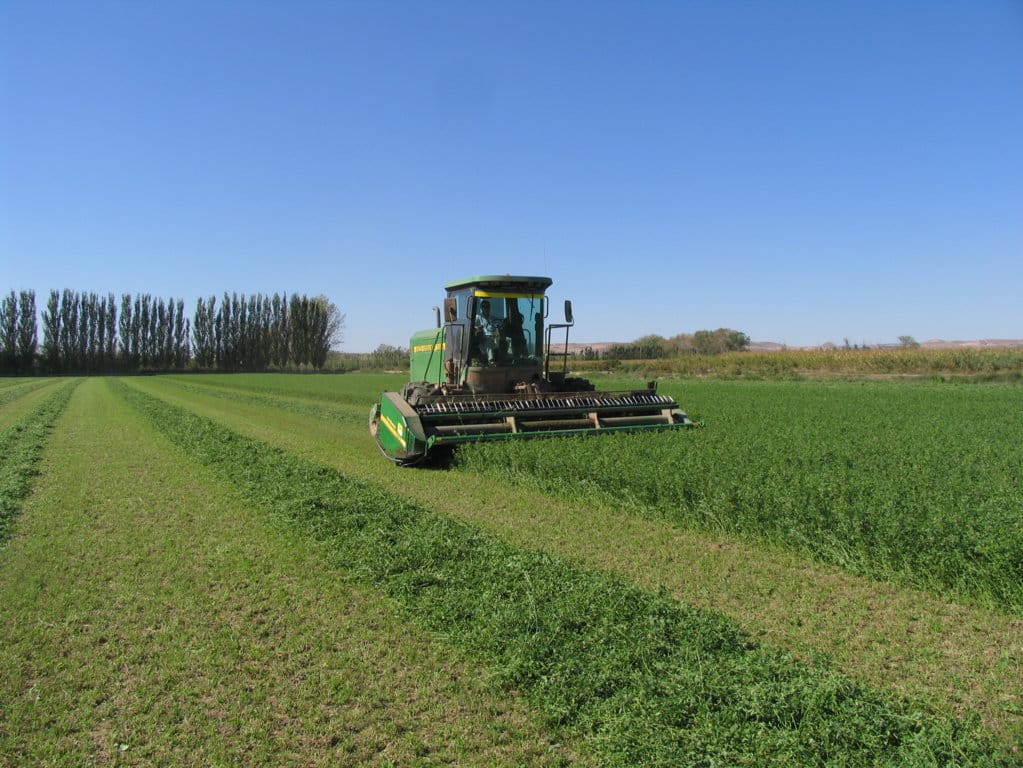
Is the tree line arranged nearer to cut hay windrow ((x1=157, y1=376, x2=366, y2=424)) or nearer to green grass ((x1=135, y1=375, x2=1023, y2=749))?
cut hay windrow ((x1=157, y1=376, x2=366, y2=424))

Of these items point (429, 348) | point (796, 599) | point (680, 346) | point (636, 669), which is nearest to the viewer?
point (636, 669)

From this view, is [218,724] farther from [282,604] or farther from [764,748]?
[764,748]

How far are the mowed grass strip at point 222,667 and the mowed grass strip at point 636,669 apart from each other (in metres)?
0.21

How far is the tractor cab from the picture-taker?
11.2m

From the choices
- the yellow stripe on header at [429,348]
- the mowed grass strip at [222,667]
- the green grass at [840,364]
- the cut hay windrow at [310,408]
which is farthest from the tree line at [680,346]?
the mowed grass strip at [222,667]

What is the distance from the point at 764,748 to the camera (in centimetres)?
284

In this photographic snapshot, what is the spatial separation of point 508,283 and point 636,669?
827cm

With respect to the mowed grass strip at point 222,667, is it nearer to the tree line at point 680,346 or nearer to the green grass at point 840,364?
the green grass at point 840,364

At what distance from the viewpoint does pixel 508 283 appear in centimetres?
1116

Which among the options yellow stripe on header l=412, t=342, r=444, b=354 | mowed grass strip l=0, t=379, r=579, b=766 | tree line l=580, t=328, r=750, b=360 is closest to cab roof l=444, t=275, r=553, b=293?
yellow stripe on header l=412, t=342, r=444, b=354

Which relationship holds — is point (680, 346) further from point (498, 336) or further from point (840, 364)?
point (498, 336)

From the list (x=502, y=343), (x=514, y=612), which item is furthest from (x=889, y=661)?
(x=502, y=343)

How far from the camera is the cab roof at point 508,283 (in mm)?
11008

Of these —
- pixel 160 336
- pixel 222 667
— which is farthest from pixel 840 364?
pixel 160 336
